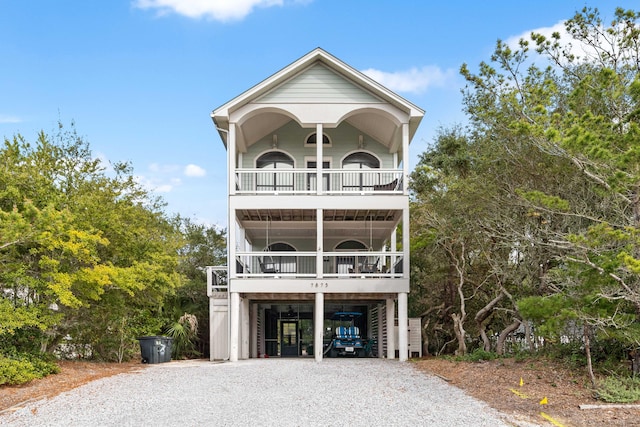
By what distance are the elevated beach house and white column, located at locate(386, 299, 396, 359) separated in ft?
0.11

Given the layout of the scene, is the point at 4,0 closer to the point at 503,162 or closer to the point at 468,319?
the point at 503,162

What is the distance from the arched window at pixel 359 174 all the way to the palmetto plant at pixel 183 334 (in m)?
7.42

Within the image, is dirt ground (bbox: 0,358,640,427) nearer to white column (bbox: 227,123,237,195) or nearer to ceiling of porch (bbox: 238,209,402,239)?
ceiling of porch (bbox: 238,209,402,239)

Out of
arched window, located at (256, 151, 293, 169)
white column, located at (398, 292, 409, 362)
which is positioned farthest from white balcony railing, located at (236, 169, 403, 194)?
white column, located at (398, 292, 409, 362)

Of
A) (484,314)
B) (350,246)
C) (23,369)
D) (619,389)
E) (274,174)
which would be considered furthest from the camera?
(350,246)

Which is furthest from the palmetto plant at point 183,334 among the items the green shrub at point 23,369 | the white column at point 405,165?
the white column at point 405,165

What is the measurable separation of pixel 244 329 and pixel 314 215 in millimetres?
4601

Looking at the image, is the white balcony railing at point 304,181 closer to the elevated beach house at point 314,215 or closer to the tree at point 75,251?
the elevated beach house at point 314,215

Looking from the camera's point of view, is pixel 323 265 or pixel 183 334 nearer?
pixel 183 334

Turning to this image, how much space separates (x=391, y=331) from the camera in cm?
1919

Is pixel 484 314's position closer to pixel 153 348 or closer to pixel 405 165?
pixel 405 165

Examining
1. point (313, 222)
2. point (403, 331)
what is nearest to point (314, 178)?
point (313, 222)

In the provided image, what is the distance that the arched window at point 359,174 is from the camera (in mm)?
21391

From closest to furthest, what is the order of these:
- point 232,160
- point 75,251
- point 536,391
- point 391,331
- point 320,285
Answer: point 536,391, point 75,251, point 320,285, point 232,160, point 391,331
